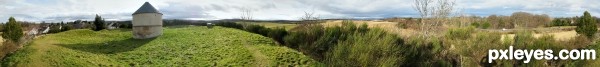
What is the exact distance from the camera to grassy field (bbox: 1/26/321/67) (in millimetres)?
15336

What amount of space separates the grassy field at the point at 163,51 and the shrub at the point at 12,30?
6.67 metres

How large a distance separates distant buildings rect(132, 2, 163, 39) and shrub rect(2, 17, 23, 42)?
10401mm

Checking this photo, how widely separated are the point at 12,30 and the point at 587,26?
31147 millimetres

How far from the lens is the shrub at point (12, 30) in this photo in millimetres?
26750

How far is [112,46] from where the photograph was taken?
18.6 meters

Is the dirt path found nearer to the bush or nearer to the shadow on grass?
the shadow on grass

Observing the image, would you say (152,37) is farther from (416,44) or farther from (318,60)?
(416,44)

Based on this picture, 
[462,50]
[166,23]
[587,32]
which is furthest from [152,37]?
[587,32]

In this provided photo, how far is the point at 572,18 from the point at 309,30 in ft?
154

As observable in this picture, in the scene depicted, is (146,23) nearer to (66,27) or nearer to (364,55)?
(66,27)

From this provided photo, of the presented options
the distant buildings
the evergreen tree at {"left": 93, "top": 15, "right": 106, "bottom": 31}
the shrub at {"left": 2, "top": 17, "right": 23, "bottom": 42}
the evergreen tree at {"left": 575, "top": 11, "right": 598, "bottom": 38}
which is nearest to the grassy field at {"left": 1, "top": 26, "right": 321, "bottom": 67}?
the distant buildings

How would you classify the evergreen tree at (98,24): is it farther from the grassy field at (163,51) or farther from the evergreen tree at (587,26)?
the evergreen tree at (587,26)

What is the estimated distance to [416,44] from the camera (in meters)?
16.0

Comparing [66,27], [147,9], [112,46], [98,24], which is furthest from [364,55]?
[66,27]
